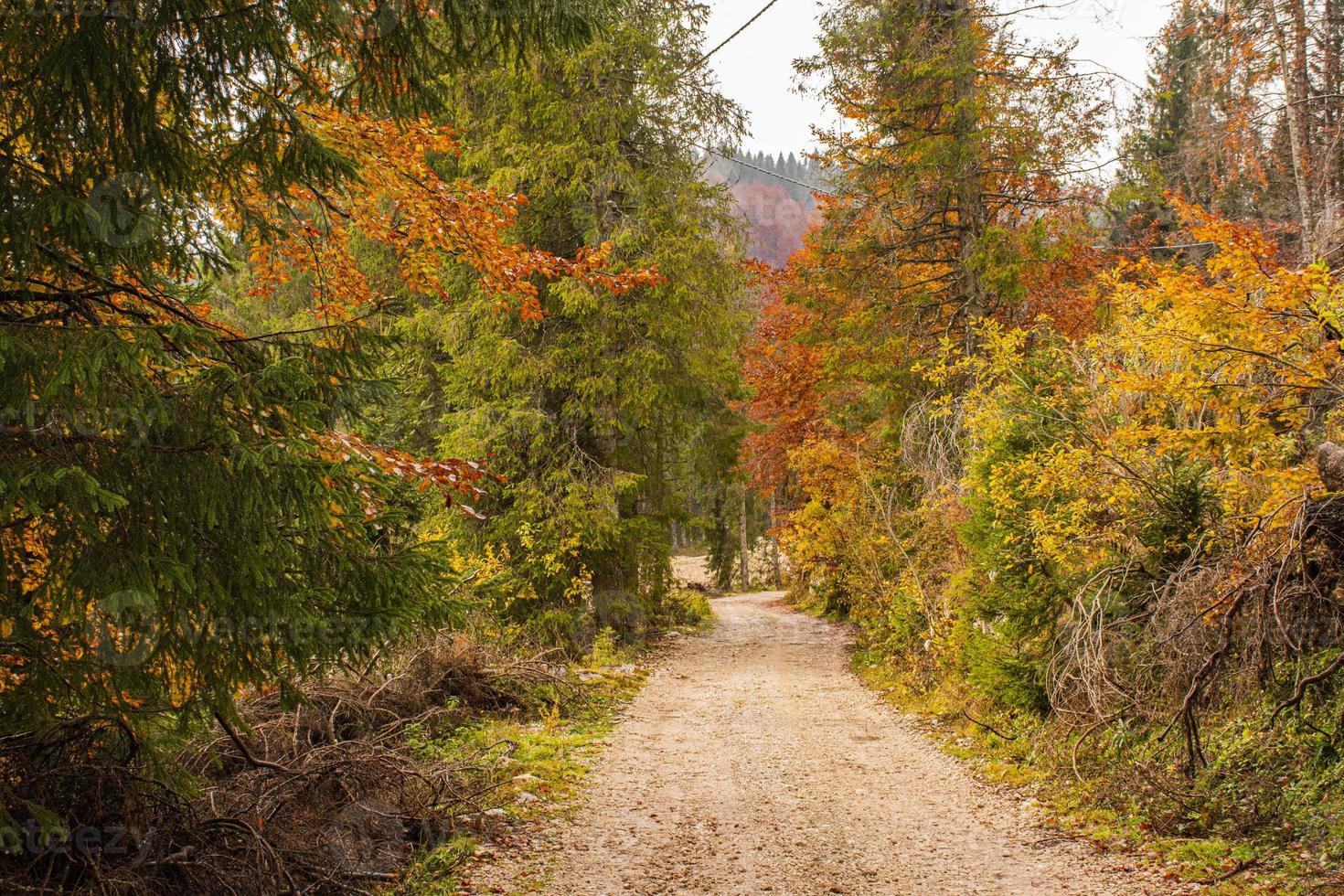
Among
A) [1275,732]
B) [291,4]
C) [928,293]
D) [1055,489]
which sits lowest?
[1275,732]

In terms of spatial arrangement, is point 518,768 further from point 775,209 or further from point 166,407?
point 775,209

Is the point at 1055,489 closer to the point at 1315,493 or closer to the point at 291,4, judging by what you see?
the point at 1315,493

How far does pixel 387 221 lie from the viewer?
5266 millimetres

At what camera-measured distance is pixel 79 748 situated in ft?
11.6

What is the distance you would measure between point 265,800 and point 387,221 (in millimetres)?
3398

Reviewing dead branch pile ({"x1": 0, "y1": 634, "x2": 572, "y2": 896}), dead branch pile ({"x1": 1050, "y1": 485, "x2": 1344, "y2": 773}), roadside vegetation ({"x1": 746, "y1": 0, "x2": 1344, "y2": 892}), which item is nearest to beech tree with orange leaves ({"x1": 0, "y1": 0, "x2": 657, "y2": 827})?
dead branch pile ({"x1": 0, "y1": 634, "x2": 572, "y2": 896})

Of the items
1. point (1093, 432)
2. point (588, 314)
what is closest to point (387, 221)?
point (1093, 432)

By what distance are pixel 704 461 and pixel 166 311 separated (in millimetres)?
16320

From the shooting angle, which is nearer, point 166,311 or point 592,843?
point 166,311

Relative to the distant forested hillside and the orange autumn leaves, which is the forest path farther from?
the distant forested hillside

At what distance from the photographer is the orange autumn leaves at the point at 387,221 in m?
4.63

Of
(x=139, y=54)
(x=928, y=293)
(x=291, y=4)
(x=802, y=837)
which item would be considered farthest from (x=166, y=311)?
(x=928, y=293)

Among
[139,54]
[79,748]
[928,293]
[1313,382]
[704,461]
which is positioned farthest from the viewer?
[704,461]

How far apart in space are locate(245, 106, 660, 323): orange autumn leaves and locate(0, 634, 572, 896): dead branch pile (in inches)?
92.5
